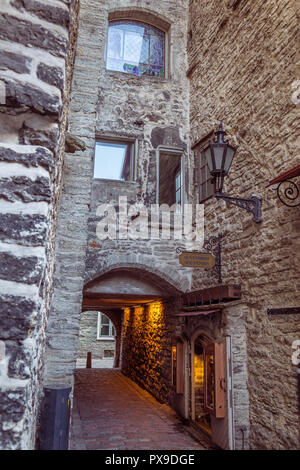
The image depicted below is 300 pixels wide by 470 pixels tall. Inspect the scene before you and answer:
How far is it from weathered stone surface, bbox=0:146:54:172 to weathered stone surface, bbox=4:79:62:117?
0.60 ft

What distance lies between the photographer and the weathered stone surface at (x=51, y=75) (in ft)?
5.11

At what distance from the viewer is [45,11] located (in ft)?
5.33

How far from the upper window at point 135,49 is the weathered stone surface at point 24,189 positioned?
714 centimetres

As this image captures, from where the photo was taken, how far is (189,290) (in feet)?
22.6

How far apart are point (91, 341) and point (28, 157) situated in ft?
55.4

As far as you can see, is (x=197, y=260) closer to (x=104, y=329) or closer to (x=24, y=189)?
(x=24, y=189)

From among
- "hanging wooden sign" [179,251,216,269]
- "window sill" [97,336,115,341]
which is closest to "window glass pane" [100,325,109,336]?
"window sill" [97,336,115,341]

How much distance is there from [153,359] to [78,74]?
7042 millimetres

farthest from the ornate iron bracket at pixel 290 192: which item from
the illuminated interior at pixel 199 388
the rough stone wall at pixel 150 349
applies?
the rough stone wall at pixel 150 349

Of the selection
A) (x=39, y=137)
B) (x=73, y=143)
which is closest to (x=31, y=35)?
(x=39, y=137)

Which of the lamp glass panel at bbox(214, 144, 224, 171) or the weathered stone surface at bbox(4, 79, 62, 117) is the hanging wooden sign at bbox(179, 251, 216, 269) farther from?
the weathered stone surface at bbox(4, 79, 62, 117)

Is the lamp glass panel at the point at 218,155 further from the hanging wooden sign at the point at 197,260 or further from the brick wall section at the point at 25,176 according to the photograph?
the brick wall section at the point at 25,176

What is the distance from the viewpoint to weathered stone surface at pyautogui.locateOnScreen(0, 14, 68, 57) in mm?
1545

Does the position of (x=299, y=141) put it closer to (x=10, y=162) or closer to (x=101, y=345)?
(x=10, y=162)
